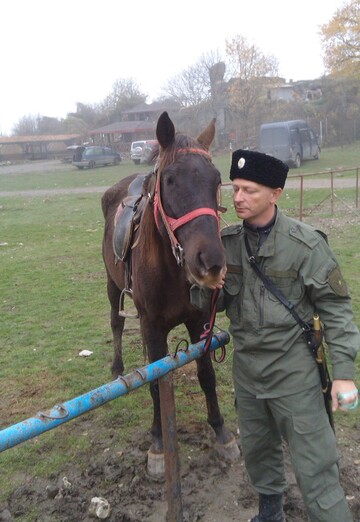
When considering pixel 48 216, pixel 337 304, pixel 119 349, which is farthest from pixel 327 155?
pixel 337 304

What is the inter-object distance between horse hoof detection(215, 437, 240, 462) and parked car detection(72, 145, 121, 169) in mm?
33229

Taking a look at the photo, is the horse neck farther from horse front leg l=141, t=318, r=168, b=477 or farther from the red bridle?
horse front leg l=141, t=318, r=168, b=477

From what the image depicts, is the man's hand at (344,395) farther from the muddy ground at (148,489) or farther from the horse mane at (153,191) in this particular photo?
the horse mane at (153,191)

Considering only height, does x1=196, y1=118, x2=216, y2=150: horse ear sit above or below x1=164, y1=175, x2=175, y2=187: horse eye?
above

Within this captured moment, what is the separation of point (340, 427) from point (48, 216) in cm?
1345

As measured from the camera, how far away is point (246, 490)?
318cm

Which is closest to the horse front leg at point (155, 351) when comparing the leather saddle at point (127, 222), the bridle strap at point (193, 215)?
the leather saddle at point (127, 222)

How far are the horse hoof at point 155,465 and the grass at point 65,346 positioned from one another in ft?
1.41

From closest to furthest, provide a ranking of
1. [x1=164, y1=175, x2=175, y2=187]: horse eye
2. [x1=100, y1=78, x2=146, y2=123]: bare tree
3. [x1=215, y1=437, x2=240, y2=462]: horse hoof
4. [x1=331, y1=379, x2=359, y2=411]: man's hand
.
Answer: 1. [x1=331, y1=379, x2=359, y2=411]: man's hand
2. [x1=164, y1=175, x2=175, y2=187]: horse eye
3. [x1=215, y1=437, x2=240, y2=462]: horse hoof
4. [x1=100, y1=78, x2=146, y2=123]: bare tree

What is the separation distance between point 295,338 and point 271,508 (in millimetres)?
1072

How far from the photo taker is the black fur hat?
2.24 metres

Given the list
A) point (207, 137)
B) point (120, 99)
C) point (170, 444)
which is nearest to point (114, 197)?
point (207, 137)

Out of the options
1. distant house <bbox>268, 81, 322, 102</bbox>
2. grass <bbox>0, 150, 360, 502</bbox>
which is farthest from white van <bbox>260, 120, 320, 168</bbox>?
distant house <bbox>268, 81, 322, 102</bbox>

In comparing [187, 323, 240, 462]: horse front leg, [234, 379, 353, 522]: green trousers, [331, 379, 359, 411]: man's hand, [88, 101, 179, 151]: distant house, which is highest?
[88, 101, 179, 151]: distant house
